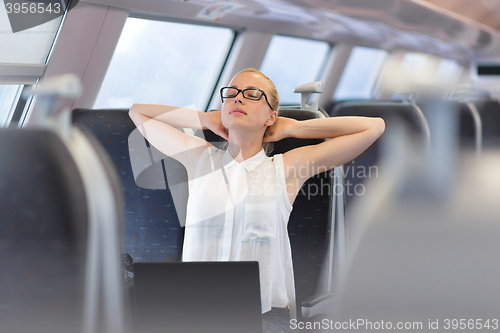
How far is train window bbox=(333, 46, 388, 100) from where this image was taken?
6145 millimetres

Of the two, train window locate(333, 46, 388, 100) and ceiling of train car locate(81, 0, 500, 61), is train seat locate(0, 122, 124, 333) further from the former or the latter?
train window locate(333, 46, 388, 100)

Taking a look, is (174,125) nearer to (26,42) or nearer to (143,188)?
(143,188)

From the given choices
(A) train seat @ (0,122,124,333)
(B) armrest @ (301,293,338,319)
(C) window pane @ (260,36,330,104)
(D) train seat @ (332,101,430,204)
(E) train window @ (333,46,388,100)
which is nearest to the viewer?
(A) train seat @ (0,122,124,333)

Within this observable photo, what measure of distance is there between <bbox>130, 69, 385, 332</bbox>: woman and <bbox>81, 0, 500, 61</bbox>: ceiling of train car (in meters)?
1.28

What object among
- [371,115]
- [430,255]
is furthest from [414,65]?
[430,255]

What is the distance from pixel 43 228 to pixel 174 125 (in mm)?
1011

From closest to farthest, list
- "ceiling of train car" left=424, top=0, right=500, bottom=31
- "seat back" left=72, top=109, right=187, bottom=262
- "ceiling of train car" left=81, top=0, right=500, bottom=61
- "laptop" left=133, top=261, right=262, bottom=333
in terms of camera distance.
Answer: "laptop" left=133, top=261, right=262, bottom=333 < "seat back" left=72, top=109, right=187, bottom=262 < "ceiling of train car" left=81, top=0, right=500, bottom=61 < "ceiling of train car" left=424, top=0, right=500, bottom=31

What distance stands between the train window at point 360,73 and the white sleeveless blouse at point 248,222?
4.83 metres

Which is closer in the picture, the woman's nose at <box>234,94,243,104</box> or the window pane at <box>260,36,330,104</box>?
the woman's nose at <box>234,94,243,104</box>

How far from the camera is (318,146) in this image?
1.30m

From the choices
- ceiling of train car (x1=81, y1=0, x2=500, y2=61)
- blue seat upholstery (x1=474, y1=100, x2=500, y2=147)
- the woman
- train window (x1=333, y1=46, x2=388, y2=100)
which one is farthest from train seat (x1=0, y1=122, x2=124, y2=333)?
train window (x1=333, y1=46, x2=388, y2=100)

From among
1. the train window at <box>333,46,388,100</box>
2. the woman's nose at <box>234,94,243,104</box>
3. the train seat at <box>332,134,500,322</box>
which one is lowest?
the train seat at <box>332,134,500,322</box>

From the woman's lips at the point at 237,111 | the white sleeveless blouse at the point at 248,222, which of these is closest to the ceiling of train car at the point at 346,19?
the woman's lips at the point at 237,111

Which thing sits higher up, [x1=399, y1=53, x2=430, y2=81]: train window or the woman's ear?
[x1=399, y1=53, x2=430, y2=81]: train window
